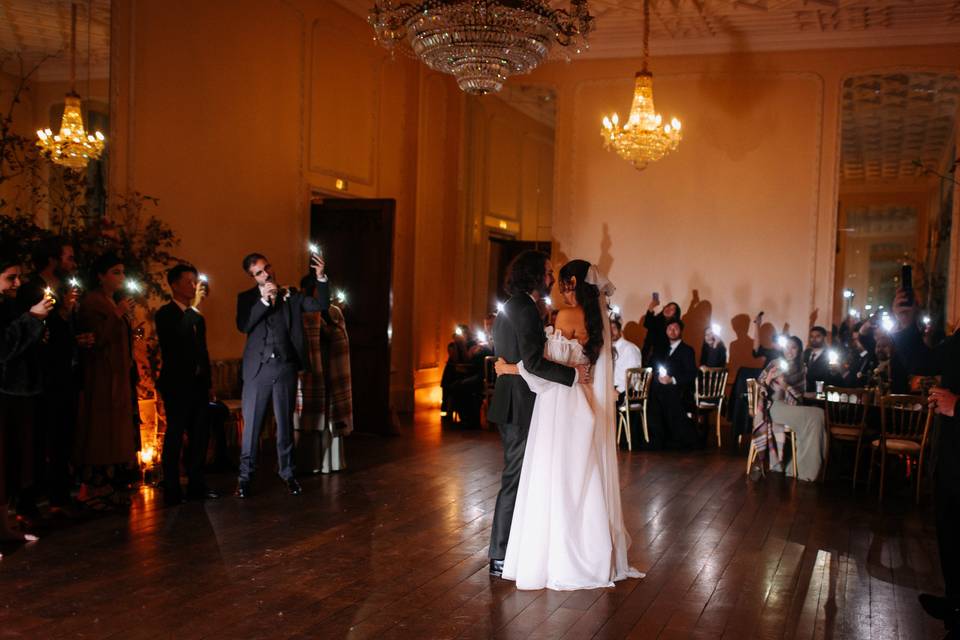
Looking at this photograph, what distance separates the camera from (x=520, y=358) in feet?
14.4

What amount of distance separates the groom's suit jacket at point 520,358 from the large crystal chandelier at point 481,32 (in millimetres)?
1924

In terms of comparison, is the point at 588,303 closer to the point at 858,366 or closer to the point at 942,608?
the point at 942,608

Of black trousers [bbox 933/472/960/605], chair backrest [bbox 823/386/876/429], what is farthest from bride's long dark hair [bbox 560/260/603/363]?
chair backrest [bbox 823/386/876/429]

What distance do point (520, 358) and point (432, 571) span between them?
1.23 meters

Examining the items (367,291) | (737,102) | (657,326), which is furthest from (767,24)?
(367,291)

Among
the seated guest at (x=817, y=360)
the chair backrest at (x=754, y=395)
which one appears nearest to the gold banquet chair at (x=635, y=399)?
the chair backrest at (x=754, y=395)

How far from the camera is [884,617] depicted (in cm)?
418

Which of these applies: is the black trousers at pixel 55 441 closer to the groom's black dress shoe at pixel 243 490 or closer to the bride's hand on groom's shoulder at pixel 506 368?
the groom's black dress shoe at pixel 243 490

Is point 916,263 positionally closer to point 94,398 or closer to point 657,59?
point 657,59

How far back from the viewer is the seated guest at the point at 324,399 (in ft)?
22.7

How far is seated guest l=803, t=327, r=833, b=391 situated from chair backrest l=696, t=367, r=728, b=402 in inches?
35.3

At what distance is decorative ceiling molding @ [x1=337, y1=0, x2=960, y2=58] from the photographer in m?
10.1

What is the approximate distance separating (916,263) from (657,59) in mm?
12652

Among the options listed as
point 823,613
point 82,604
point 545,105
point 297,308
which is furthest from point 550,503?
point 545,105
